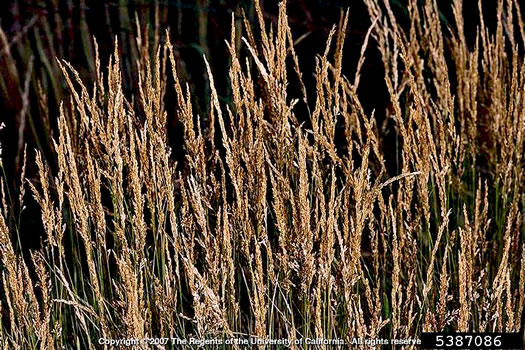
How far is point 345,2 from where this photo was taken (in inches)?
144

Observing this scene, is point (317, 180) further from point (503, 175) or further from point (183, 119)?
point (503, 175)

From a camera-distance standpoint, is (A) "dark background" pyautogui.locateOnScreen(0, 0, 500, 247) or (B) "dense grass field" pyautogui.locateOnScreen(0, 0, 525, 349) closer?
(B) "dense grass field" pyautogui.locateOnScreen(0, 0, 525, 349)

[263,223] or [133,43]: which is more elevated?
[133,43]

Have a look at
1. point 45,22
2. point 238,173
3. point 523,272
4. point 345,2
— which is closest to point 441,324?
point 523,272

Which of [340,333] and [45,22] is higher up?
[45,22]

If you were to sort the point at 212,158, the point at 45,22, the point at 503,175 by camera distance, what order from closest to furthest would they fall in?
1. the point at 212,158
2. the point at 503,175
3. the point at 45,22

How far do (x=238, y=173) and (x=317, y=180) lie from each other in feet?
0.55

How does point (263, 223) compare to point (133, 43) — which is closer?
point (263, 223)

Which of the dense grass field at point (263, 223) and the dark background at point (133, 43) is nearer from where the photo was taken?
the dense grass field at point (263, 223)

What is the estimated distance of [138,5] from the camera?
11.5ft

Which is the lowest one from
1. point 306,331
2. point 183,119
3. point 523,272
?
point 306,331

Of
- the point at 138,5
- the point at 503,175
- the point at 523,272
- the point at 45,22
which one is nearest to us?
the point at 523,272

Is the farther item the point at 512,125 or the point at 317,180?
the point at 512,125

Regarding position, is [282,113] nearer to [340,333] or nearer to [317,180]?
[317,180]
